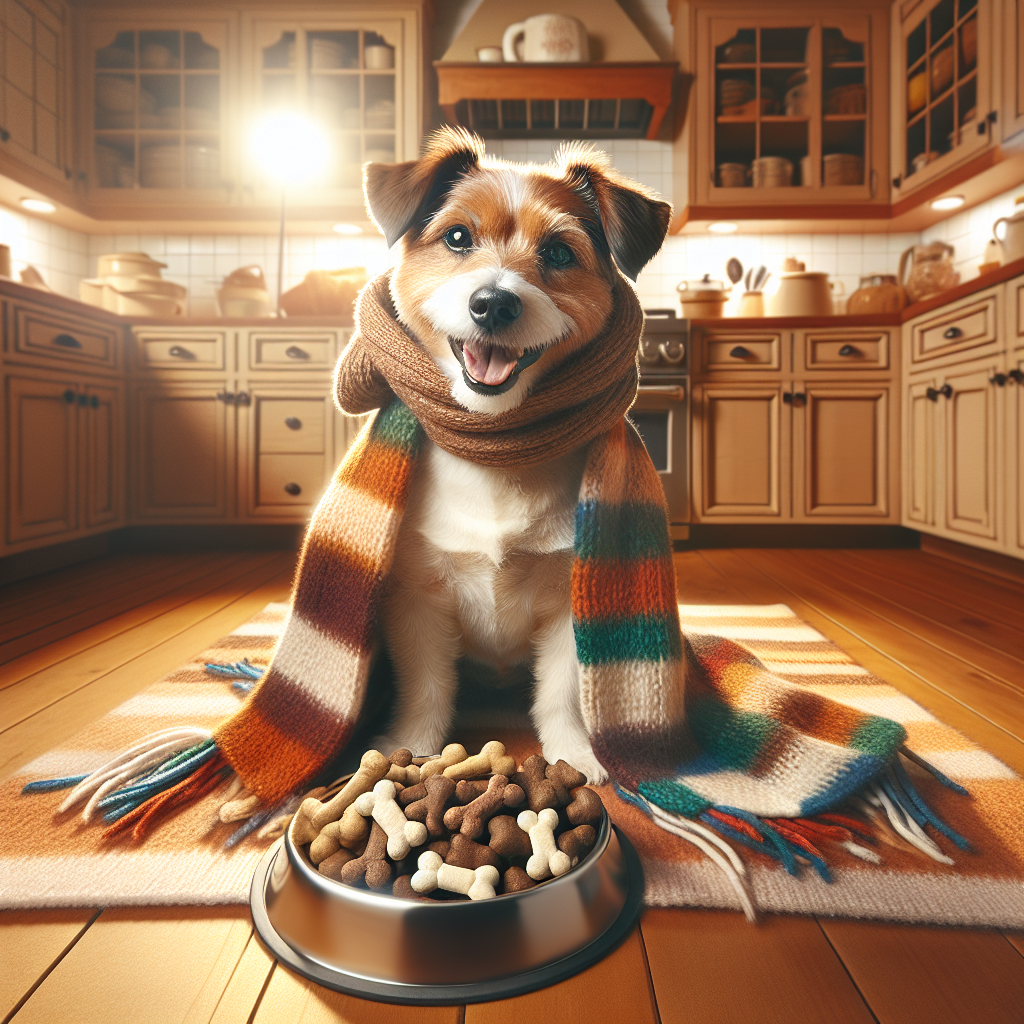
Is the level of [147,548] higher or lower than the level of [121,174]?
lower

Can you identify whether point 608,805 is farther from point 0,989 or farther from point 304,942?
point 0,989

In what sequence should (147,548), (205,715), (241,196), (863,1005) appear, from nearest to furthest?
(863,1005), (205,715), (147,548), (241,196)

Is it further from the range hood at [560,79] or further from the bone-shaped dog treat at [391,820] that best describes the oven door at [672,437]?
the bone-shaped dog treat at [391,820]

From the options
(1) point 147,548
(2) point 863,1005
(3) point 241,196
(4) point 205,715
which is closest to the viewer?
(2) point 863,1005

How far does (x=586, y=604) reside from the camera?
0.86 m

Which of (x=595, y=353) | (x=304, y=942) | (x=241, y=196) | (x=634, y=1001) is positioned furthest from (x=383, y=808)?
(x=241, y=196)

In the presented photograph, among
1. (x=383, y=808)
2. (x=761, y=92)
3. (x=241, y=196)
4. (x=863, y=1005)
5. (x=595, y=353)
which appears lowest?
(x=863, y=1005)

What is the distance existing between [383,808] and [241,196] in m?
3.47

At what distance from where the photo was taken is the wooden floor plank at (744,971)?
0.54 m

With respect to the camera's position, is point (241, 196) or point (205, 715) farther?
point (241, 196)

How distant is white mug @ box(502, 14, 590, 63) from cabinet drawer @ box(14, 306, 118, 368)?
2247 mm

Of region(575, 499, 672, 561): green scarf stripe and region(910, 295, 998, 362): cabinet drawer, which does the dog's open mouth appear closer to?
region(575, 499, 672, 561): green scarf stripe

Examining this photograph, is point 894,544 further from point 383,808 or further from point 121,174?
point 121,174

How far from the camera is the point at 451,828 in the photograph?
64 cm
